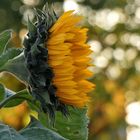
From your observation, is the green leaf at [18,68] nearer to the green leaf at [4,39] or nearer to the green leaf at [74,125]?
the green leaf at [4,39]

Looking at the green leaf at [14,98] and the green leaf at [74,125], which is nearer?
the green leaf at [14,98]

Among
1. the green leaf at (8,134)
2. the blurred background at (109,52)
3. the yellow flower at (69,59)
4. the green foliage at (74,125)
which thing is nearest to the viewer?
the yellow flower at (69,59)

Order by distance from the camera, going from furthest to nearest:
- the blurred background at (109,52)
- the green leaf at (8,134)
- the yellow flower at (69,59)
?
the blurred background at (109,52)
the green leaf at (8,134)
the yellow flower at (69,59)

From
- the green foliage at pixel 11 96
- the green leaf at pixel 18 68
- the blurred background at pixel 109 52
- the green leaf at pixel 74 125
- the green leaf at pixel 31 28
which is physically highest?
the green leaf at pixel 31 28

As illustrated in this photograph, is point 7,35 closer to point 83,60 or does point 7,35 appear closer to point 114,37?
point 83,60

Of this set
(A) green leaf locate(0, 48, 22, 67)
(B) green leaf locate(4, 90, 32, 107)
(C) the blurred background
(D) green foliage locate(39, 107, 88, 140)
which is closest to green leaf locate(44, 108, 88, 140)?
(D) green foliage locate(39, 107, 88, 140)

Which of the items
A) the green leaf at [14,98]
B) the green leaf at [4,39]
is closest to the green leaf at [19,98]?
the green leaf at [14,98]

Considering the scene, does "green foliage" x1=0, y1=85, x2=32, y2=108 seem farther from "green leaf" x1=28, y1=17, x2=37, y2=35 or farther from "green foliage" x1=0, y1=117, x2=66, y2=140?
"green leaf" x1=28, y1=17, x2=37, y2=35
